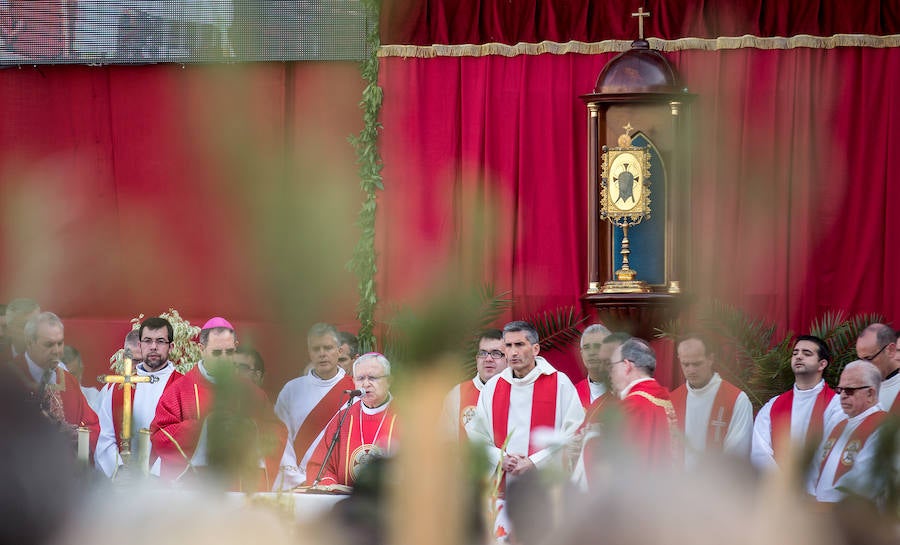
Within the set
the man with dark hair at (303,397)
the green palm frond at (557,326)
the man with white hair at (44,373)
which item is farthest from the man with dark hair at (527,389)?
the man with dark hair at (303,397)

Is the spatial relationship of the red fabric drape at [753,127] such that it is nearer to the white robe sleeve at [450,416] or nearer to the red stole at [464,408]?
the red stole at [464,408]

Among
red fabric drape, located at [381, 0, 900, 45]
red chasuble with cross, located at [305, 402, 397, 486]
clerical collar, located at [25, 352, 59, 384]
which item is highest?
red fabric drape, located at [381, 0, 900, 45]

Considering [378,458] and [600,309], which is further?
[600,309]

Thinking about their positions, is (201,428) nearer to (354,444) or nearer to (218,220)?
(218,220)

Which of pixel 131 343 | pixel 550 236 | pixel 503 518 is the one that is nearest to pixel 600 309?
pixel 550 236

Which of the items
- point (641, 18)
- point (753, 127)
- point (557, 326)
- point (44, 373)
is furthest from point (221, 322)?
point (557, 326)

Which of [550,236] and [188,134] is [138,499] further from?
[550,236]

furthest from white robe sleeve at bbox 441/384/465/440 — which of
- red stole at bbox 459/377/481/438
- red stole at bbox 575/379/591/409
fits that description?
red stole at bbox 575/379/591/409

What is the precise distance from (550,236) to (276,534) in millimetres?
9021

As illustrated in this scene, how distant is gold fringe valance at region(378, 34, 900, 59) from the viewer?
32.2 feet

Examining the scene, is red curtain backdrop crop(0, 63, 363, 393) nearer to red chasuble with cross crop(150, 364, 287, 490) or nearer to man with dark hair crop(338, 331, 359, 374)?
red chasuble with cross crop(150, 364, 287, 490)

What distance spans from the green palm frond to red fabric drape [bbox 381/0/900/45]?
1982 mm

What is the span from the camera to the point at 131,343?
7754 mm

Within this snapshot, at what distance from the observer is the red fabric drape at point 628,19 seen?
9836mm
